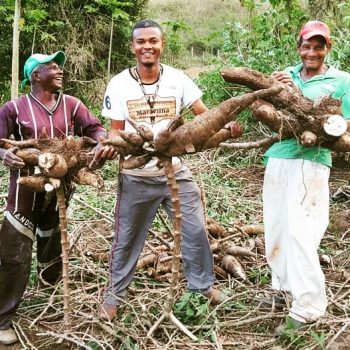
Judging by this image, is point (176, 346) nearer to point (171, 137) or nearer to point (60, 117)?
point (171, 137)

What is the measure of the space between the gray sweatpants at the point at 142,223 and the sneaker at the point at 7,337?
530mm

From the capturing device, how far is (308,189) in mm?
2404

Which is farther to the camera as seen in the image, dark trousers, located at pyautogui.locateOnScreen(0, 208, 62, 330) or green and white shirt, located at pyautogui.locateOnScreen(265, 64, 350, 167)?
dark trousers, located at pyautogui.locateOnScreen(0, 208, 62, 330)

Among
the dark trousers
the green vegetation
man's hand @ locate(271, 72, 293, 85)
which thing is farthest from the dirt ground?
man's hand @ locate(271, 72, 293, 85)

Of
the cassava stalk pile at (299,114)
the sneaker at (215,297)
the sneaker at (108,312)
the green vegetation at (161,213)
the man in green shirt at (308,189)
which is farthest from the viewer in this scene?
the sneaker at (215,297)

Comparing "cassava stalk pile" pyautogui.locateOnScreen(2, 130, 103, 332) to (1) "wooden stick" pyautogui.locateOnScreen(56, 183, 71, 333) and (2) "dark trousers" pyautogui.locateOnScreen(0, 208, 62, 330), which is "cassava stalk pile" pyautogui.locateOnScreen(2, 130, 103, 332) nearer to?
(1) "wooden stick" pyautogui.locateOnScreen(56, 183, 71, 333)

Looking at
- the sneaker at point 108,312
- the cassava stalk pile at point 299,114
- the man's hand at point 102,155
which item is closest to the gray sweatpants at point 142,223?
the sneaker at point 108,312

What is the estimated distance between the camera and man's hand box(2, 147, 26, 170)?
7.54 ft

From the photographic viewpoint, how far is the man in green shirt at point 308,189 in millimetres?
2381

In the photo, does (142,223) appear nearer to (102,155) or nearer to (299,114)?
(102,155)

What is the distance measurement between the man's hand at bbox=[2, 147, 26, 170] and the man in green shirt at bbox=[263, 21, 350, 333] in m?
1.34

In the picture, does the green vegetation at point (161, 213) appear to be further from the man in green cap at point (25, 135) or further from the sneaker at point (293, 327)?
the man in green cap at point (25, 135)

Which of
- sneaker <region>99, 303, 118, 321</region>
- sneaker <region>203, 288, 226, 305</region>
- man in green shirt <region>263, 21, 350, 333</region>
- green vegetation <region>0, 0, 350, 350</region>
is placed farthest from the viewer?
sneaker <region>203, 288, 226, 305</region>

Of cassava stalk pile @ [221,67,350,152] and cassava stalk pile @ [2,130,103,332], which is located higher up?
cassava stalk pile @ [221,67,350,152]
